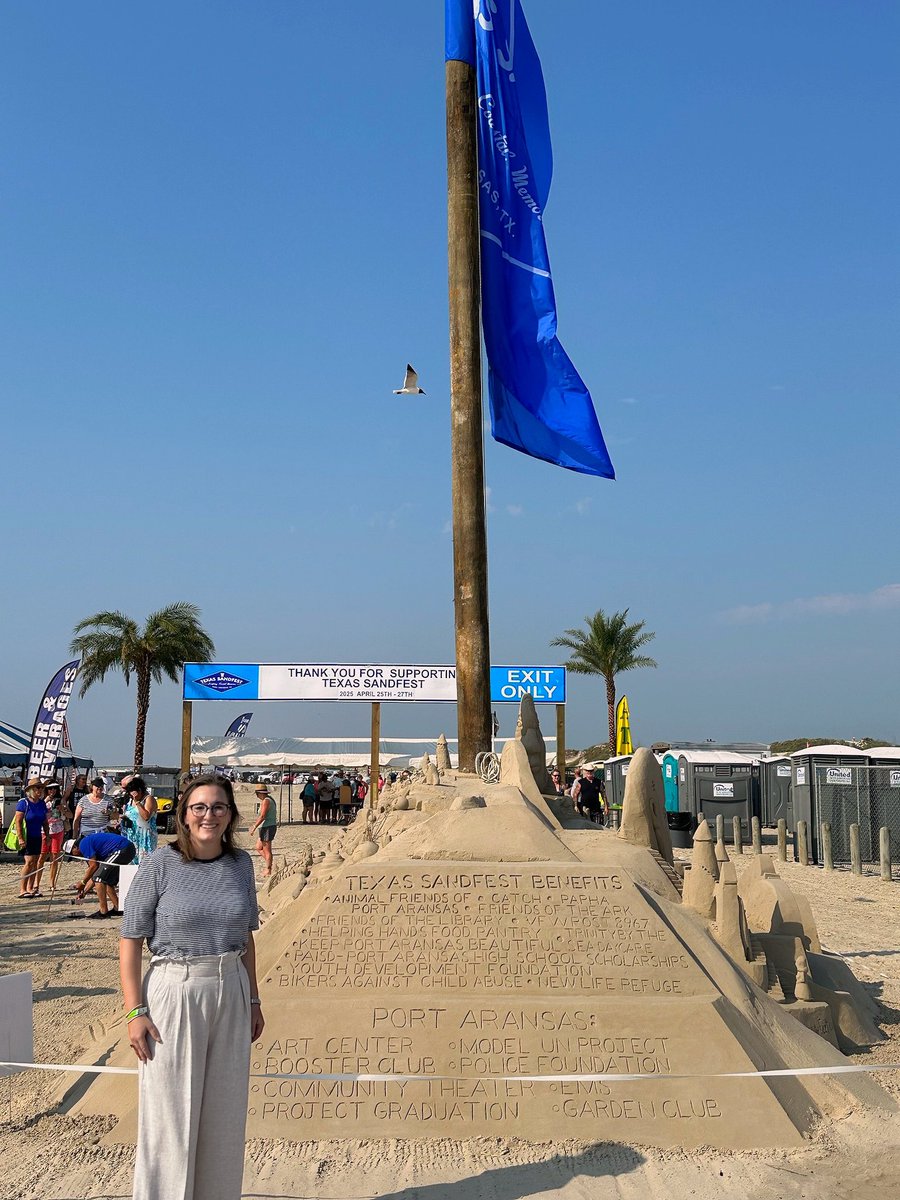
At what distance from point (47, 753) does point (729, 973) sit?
19242 millimetres

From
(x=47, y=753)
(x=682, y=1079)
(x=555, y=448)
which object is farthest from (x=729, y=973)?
(x=47, y=753)

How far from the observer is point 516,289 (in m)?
11.0

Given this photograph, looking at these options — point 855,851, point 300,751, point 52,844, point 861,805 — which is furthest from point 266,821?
point 300,751

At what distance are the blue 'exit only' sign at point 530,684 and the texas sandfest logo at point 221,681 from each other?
223 inches

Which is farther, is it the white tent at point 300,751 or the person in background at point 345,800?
the white tent at point 300,751

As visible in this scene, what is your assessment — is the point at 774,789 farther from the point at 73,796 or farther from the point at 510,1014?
the point at 510,1014

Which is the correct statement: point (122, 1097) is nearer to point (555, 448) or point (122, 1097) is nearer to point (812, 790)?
point (555, 448)

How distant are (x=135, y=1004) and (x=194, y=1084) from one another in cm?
33

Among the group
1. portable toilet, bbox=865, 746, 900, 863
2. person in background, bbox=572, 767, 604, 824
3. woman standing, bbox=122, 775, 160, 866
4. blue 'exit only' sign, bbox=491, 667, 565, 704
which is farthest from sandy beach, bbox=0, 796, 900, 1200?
blue 'exit only' sign, bbox=491, 667, 565, 704

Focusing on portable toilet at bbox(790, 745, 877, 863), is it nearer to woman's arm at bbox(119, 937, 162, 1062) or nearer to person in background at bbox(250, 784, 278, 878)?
person in background at bbox(250, 784, 278, 878)

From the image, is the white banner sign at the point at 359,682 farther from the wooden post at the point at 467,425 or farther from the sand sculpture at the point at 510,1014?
the sand sculpture at the point at 510,1014

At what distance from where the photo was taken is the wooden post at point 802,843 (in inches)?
751

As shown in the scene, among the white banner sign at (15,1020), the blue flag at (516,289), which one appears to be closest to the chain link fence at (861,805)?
the blue flag at (516,289)

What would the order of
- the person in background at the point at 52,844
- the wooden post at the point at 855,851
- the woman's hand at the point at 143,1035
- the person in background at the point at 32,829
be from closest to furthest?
the woman's hand at the point at 143,1035 → the person in background at the point at 32,829 → the person in background at the point at 52,844 → the wooden post at the point at 855,851
